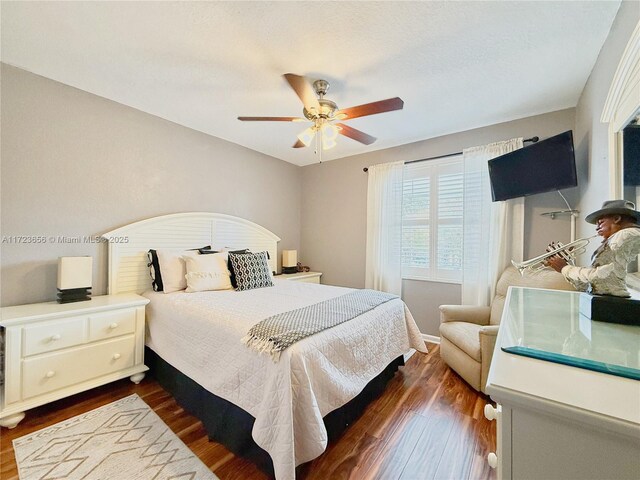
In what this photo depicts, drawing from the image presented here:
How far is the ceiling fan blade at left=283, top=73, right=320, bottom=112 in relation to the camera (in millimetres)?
1614

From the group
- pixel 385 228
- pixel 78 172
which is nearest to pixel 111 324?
pixel 78 172

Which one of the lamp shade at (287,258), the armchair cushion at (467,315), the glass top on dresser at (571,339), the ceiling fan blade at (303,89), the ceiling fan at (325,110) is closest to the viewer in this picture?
the glass top on dresser at (571,339)

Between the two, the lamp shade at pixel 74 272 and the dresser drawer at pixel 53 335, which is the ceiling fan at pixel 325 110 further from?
the dresser drawer at pixel 53 335

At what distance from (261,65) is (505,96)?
2.15m

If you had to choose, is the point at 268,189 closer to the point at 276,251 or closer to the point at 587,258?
the point at 276,251

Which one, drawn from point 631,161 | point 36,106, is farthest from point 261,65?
point 631,161

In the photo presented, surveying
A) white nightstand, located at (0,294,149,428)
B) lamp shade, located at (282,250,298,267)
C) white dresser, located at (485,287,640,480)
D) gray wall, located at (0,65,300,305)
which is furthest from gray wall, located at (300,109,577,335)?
white nightstand, located at (0,294,149,428)

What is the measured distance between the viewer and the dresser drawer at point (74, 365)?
5.76 ft

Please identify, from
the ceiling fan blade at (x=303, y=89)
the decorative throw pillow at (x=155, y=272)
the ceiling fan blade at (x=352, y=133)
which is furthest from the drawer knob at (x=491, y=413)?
the decorative throw pillow at (x=155, y=272)

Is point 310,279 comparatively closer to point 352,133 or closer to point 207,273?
point 207,273

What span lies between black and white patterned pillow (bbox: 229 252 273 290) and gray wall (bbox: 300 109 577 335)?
4.95ft

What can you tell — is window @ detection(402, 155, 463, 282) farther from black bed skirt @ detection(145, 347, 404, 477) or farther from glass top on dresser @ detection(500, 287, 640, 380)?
glass top on dresser @ detection(500, 287, 640, 380)

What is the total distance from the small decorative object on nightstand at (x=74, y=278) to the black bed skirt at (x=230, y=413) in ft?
2.72

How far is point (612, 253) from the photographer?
3.01ft
